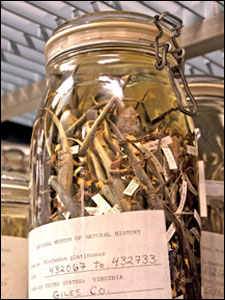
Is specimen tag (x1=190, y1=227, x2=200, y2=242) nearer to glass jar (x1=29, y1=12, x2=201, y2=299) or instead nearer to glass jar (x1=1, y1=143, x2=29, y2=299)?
glass jar (x1=29, y1=12, x2=201, y2=299)

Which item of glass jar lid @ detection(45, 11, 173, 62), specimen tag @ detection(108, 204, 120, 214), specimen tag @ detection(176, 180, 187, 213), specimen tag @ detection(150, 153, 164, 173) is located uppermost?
glass jar lid @ detection(45, 11, 173, 62)

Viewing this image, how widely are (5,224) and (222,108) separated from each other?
0.25 m

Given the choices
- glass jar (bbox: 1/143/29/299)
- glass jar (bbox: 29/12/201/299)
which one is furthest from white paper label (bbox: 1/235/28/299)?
glass jar (bbox: 29/12/201/299)

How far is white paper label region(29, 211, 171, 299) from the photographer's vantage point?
39 cm

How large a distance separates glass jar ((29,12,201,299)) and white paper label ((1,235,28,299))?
166mm

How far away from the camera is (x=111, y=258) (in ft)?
1.28

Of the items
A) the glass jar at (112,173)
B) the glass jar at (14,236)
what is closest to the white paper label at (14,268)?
the glass jar at (14,236)

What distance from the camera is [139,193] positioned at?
1.35 ft

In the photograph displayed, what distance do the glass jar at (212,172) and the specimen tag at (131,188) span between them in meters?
0.15

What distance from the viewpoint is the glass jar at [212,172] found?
0.54 m

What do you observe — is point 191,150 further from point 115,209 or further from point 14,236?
point 14,236

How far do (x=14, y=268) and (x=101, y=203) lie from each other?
0.25 m

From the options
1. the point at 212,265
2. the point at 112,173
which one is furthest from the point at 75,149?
the point at 212,265

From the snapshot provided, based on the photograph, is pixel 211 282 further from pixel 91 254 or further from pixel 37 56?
pixel 37 56
